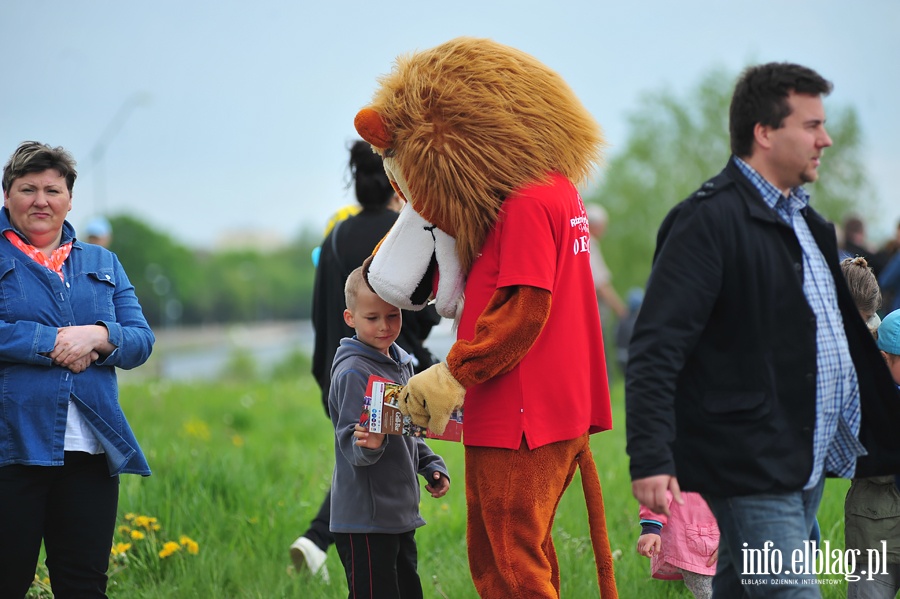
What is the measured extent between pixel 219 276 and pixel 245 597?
96.3m

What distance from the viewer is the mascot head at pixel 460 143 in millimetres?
3471

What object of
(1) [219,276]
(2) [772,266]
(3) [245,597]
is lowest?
(3) [245,597]

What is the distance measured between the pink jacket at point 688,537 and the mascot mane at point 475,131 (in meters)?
1.39

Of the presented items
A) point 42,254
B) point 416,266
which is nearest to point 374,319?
point 416,266

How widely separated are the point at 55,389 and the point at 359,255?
1525 mm

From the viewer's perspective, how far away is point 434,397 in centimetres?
336

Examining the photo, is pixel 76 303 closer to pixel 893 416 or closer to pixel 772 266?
pixel 772 266

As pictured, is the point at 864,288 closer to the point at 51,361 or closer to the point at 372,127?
the point at 372,127

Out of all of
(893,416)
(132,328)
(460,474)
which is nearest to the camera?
(893,416)

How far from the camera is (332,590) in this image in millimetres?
4809

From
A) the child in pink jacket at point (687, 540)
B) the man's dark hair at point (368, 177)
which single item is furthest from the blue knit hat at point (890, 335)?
the man's dark hair at point (368, 177)

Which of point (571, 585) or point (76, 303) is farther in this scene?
point (571, 585)

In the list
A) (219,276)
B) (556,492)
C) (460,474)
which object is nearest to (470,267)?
(556,492)

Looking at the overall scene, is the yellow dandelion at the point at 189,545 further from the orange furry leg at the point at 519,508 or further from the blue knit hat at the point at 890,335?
the blue knit hat at the point at 890,335
